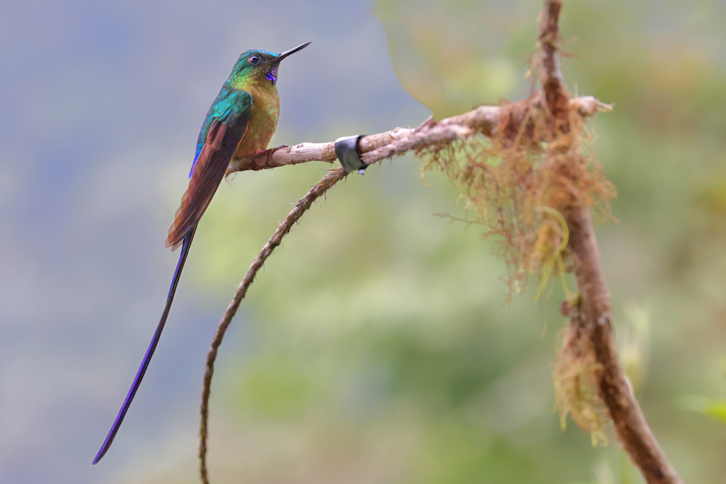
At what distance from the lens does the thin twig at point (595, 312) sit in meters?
0.55

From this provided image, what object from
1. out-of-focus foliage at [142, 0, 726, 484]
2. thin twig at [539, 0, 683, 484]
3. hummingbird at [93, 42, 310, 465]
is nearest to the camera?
thin twig at [539, 0, 683, 484]

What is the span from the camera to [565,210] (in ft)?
1.91

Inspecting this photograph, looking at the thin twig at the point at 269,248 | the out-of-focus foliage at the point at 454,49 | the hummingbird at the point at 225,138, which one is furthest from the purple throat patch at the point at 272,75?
the out-of-focus foliage at the point at 454,49

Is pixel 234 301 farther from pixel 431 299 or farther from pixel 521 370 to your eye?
pixel 521 370

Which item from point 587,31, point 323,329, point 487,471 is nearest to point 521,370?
point 487,471

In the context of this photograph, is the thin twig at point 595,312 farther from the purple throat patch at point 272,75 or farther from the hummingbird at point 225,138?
the purple throat patch at point 272,75

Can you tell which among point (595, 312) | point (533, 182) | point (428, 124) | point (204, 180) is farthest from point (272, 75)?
point (595, 312)

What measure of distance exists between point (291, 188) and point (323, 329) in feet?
2.61

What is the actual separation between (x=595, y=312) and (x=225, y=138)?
568 millimetres

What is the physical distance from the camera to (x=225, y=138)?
Result: 88 cm

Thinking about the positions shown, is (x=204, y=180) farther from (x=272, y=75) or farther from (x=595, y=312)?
(x=595, y=312)

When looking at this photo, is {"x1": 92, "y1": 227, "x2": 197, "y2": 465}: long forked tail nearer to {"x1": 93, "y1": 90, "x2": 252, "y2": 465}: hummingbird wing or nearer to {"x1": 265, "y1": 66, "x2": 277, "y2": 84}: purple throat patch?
{"x1": 93, "y1": 90, "x2": 252, "y2": 465}: hummingbird wing

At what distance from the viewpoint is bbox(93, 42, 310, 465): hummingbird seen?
30.3 inches

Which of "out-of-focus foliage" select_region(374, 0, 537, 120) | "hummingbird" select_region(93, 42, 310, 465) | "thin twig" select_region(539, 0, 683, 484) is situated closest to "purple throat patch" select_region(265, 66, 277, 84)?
"hummingbird" select_region(93, 42, 310, 465)
